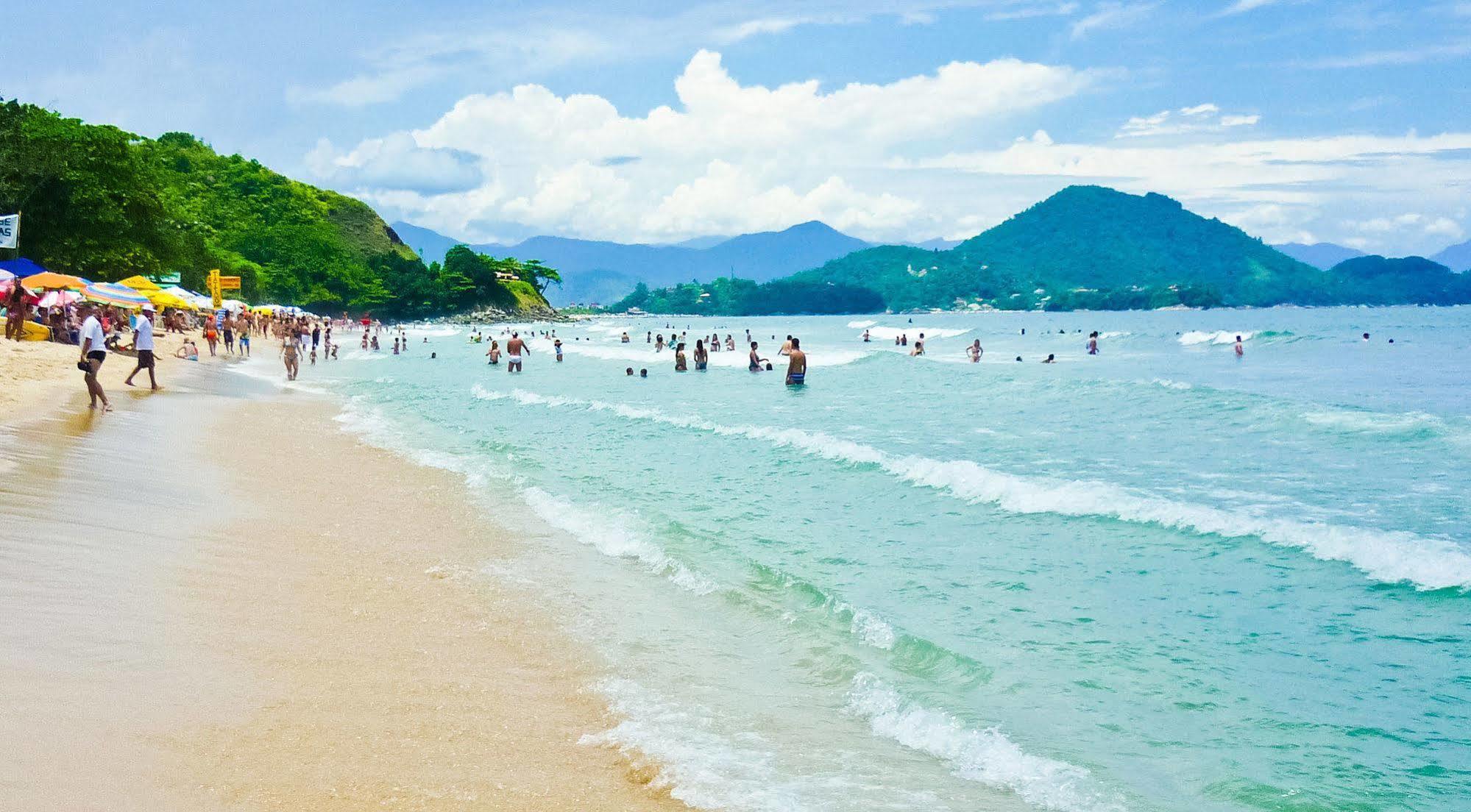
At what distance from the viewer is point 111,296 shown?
3253 cm

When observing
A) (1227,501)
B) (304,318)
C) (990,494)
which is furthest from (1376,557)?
(304,318)

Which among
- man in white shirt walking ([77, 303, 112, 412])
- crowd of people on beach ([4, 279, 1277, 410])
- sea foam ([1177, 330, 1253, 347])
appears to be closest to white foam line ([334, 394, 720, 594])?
man in white shirt walking ([77, 303, 112, 412])

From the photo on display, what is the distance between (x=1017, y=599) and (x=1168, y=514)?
384cm

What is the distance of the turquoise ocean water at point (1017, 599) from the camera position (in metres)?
5.19

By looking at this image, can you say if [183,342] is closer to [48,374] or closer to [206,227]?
[48,374]

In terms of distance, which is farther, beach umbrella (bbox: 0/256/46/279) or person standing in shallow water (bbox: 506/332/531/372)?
person standing in shallow water (bbox: 506/332/531/372)

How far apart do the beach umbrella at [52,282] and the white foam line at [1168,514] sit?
26040 mm

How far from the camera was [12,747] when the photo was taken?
4281 mm

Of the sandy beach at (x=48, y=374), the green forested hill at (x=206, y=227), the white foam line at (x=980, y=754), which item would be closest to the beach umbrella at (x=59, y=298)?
the sandy beach at (x=48, y=374)

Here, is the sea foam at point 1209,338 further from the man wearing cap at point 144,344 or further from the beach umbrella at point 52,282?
the man wearing cap at point 144,344

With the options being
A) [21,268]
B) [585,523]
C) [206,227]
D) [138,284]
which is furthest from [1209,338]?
[206,227]

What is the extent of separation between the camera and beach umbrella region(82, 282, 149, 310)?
3222 centimetres

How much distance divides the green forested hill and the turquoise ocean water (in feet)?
99.7

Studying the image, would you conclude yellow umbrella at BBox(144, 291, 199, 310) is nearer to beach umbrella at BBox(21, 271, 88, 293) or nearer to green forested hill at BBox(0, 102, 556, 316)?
green forested hill at BBox(0, 102, 556, 316)
